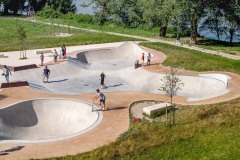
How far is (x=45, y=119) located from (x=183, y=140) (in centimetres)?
1029

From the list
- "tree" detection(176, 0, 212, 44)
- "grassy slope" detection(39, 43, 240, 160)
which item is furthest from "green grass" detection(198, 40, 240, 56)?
"grassy slope" detection(39, 43, 240, 160)

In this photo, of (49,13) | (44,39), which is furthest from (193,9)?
(49,13)


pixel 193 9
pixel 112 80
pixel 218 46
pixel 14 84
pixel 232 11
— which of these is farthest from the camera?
pixel 218 46

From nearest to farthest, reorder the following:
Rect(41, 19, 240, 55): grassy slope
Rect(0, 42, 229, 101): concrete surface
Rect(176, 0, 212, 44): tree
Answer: Rect(0, 42, 229, 101): concrete surface, Rect(176, 0, 212, 44): tree, Rect(41, 19, 240, 55): grassy slope

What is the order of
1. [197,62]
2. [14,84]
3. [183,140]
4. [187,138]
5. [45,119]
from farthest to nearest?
[197,62] < [14,84] < [45,119] < [187,138] < [183,140]

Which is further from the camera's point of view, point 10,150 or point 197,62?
point 197,62

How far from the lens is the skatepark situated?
70.8ft

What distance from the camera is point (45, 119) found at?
87.0 feet

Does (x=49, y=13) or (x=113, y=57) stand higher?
(x=49, y=13)

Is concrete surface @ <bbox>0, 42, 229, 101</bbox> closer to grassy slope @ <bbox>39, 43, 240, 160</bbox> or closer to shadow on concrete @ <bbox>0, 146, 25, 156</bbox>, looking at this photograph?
grassy slope @ <bbox>39, 43, 240, 160</bbox>

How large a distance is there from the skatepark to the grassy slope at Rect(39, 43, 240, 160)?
48.2 inches

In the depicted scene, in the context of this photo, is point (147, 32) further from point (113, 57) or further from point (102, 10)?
point (113, 57)

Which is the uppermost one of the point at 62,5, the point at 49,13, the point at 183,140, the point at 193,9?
the point at 62,5

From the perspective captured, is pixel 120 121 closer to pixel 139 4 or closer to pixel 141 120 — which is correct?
pixel 141 120
